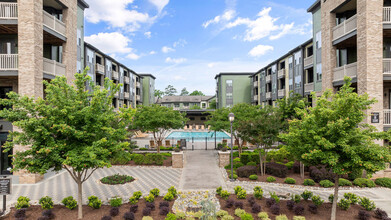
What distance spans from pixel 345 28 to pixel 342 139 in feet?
38.2

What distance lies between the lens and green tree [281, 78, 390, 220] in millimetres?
7242

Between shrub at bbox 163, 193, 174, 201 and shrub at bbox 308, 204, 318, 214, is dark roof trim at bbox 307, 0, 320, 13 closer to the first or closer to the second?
shrub at bbox 308, 204, 318, 214

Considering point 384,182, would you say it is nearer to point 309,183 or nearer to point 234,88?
point 309,183

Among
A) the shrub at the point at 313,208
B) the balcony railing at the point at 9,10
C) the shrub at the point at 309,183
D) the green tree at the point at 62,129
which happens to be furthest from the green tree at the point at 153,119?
the shrub at the point at 313,208

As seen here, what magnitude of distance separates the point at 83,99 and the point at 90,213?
4829 millimetres

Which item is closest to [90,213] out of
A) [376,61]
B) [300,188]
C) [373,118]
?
[300,188]

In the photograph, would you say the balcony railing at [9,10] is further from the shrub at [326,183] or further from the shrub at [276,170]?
the shrub at [326,183]

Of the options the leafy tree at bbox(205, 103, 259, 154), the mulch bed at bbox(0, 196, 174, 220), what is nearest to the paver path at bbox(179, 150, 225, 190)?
the leafy tree at bbox(205, 103, 259, 154)

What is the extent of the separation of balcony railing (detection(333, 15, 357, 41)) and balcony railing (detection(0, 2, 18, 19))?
72.0 feet

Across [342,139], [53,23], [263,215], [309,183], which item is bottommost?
[309,183]

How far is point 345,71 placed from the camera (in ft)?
49.9

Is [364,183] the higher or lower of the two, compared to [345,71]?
lower

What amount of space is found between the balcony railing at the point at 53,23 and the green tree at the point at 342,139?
17.1m

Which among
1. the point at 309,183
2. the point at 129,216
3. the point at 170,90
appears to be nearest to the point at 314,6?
the point at 309,183
